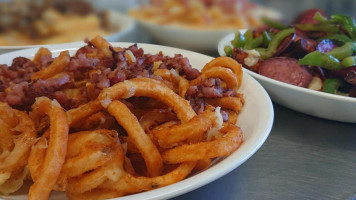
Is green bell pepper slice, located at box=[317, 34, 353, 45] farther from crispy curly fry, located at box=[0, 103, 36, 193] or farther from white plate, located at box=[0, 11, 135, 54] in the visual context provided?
crispy curly fry, located at box=[0, 103, 36, 193]

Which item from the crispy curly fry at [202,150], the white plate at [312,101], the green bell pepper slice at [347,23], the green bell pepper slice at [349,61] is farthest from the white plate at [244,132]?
the green bell pepper slice at [347,23]

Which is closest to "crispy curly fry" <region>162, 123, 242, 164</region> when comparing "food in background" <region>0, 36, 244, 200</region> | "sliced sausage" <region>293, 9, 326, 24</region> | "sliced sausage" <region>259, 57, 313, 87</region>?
"food in background" <region>0, 36, 244, 200</region>

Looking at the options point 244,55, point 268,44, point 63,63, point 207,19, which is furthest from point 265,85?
point 207,19

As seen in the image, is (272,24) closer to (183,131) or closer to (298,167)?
(298,167)

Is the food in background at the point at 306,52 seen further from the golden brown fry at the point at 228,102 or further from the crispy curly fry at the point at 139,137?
the crispy curly fry at the point at 139,137

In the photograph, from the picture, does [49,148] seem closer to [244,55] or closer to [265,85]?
[265,85]

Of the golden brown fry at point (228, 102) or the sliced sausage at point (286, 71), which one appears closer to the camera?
the golden brown fry at point (228, 102)
